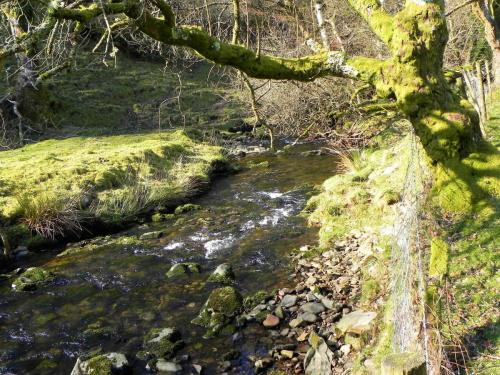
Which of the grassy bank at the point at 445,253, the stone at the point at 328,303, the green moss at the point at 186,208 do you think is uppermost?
the grassy bank at the point at 445,253

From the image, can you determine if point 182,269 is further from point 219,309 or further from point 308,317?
point 308,317

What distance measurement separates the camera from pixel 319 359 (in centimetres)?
528

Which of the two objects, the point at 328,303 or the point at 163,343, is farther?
the point at 328,303

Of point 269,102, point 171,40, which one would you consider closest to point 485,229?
point 171,40

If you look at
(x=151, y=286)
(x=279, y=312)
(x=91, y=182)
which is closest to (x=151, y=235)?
(x=151, y=286)

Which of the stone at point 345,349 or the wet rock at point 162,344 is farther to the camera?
the wet rock at point 162,344

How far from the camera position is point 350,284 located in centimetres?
693

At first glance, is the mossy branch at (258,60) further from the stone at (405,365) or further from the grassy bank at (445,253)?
the stone at (405,365)

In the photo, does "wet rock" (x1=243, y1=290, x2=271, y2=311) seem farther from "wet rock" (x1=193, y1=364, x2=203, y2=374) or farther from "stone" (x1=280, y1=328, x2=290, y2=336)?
"wet rock" (x1=193, y1=364, x2=203, y2=374)

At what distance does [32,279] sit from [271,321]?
531cm

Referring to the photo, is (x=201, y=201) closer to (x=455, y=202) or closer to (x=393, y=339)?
(x=455, y=202)

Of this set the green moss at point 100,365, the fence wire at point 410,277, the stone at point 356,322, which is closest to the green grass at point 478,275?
the fence wire at point 410,277

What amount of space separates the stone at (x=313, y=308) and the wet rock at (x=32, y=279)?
5377mm

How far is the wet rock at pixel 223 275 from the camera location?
8094 mm
